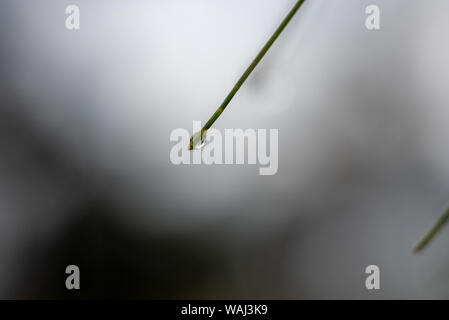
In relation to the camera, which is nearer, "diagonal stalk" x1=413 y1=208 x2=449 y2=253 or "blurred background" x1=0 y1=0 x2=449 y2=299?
"diagonal stalk" x1=413 y1=208 x2=449 y2=253

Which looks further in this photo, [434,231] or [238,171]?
[238,171]

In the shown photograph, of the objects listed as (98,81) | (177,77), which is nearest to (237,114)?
(177,77)

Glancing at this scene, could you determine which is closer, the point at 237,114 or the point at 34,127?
the point at 237,114

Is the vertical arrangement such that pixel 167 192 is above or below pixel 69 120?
below

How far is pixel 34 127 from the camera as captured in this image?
0.82m

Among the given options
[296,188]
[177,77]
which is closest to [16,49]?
[177,77]

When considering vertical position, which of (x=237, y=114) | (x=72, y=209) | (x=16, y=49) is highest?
(x=16, y=49)

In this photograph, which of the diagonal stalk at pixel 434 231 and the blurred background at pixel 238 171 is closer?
the diagonal stalk at pixel 434 231
